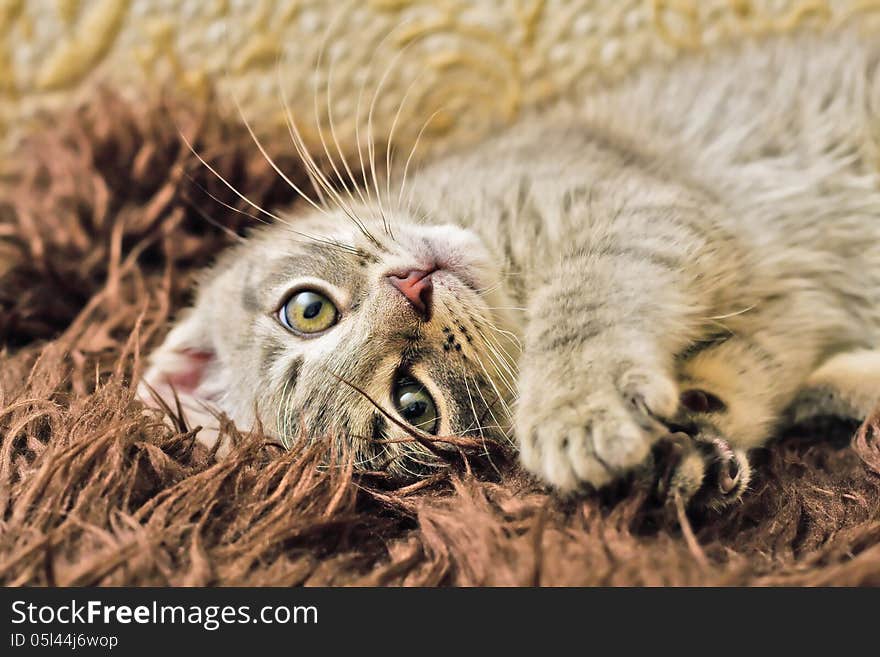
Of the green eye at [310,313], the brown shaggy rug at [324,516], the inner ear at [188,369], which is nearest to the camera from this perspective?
the brown shaggy rug at [324,516]

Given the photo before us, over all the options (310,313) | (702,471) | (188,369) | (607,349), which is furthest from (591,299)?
(188,369)

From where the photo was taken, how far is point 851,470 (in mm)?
825

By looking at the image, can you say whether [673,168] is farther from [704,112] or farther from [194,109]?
[194,109]

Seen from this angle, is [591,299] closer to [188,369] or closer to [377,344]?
[377,344]

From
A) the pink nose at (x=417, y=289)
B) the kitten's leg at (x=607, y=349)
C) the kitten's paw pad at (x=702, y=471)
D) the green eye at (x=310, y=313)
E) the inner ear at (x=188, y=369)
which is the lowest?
the kitten's paw pad at (x=702, y=471)

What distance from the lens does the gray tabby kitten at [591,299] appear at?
749 mm

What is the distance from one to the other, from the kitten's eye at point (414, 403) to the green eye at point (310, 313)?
0.12 metres

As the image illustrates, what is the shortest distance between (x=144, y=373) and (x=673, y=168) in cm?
80

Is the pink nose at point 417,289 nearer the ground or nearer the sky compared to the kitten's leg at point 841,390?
nearer the sky

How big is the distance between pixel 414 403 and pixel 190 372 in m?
0.37

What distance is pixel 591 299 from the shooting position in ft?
2.65

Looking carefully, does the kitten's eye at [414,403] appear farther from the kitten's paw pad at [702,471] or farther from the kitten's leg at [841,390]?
the kitten's leg at [841,390]

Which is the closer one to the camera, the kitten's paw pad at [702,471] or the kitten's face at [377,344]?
the kitten's paw pad at [702,471]

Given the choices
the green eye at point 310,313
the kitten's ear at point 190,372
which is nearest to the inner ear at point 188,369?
the kitten's ear at point 190,372
